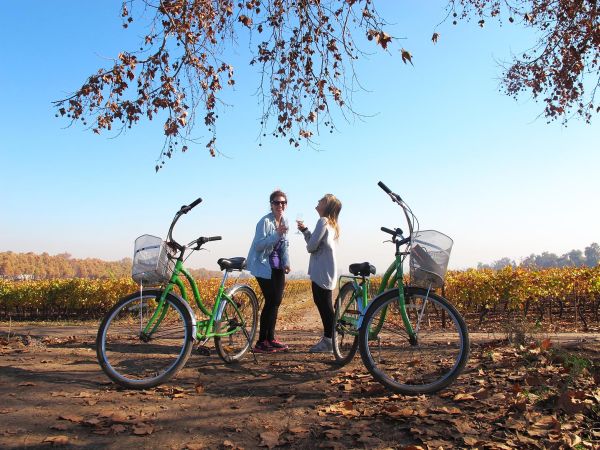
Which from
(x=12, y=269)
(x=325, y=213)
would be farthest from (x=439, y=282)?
(x=12, y=269)

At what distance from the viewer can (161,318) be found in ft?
13.9

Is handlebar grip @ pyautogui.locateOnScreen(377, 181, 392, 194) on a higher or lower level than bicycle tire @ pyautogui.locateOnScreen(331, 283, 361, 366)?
higher

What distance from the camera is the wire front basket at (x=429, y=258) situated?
392 cm

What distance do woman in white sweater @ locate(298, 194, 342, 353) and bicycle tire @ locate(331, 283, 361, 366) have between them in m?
0.35

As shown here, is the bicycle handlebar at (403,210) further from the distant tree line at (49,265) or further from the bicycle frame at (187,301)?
the distant tree line at (49,265)

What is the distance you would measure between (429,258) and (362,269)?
0.95m

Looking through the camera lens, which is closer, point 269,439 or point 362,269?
point 269,439

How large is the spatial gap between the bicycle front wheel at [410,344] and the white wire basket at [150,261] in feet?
6.21

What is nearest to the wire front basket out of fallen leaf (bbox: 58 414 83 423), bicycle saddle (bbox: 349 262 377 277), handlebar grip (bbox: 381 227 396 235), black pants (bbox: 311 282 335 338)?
handlebar grip (bbox: 381 227 396 235)

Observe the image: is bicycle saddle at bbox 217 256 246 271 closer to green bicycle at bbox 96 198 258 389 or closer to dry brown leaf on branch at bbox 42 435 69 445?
green bicycle at bbox 96 198 258 389

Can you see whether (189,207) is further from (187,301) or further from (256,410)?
(256,410)

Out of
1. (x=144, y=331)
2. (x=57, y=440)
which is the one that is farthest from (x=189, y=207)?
(x=57, y=440)

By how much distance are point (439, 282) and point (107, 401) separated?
2856 mm

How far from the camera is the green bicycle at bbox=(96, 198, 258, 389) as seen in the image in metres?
3.97
